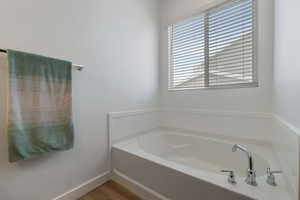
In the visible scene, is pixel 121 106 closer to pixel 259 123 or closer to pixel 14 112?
pixel 14 112

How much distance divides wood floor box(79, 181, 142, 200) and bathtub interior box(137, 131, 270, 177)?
0.50m

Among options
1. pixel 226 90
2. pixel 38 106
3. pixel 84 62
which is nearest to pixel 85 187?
pixel 38 106

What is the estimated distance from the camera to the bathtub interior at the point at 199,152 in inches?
57.6

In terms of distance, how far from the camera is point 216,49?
6.06 feet

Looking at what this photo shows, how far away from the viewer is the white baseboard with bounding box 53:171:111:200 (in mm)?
1254

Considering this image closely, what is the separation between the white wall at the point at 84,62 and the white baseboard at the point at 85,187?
0.05m

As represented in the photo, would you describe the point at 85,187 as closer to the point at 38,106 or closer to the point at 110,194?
the point at 110,194

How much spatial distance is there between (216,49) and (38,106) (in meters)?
2.09

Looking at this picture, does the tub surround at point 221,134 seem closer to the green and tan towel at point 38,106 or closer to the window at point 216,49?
the window at point 216,49

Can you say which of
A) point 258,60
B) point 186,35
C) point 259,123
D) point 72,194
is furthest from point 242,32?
point 72,194

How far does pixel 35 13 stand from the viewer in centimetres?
106

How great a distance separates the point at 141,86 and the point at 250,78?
4.59 feet

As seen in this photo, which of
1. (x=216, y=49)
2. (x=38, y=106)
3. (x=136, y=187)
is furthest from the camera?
(x=216, y=49)

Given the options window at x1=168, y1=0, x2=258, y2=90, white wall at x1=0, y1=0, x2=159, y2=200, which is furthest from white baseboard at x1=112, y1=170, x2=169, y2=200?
window at x1=168, y1=0, x2=258, y2=90
